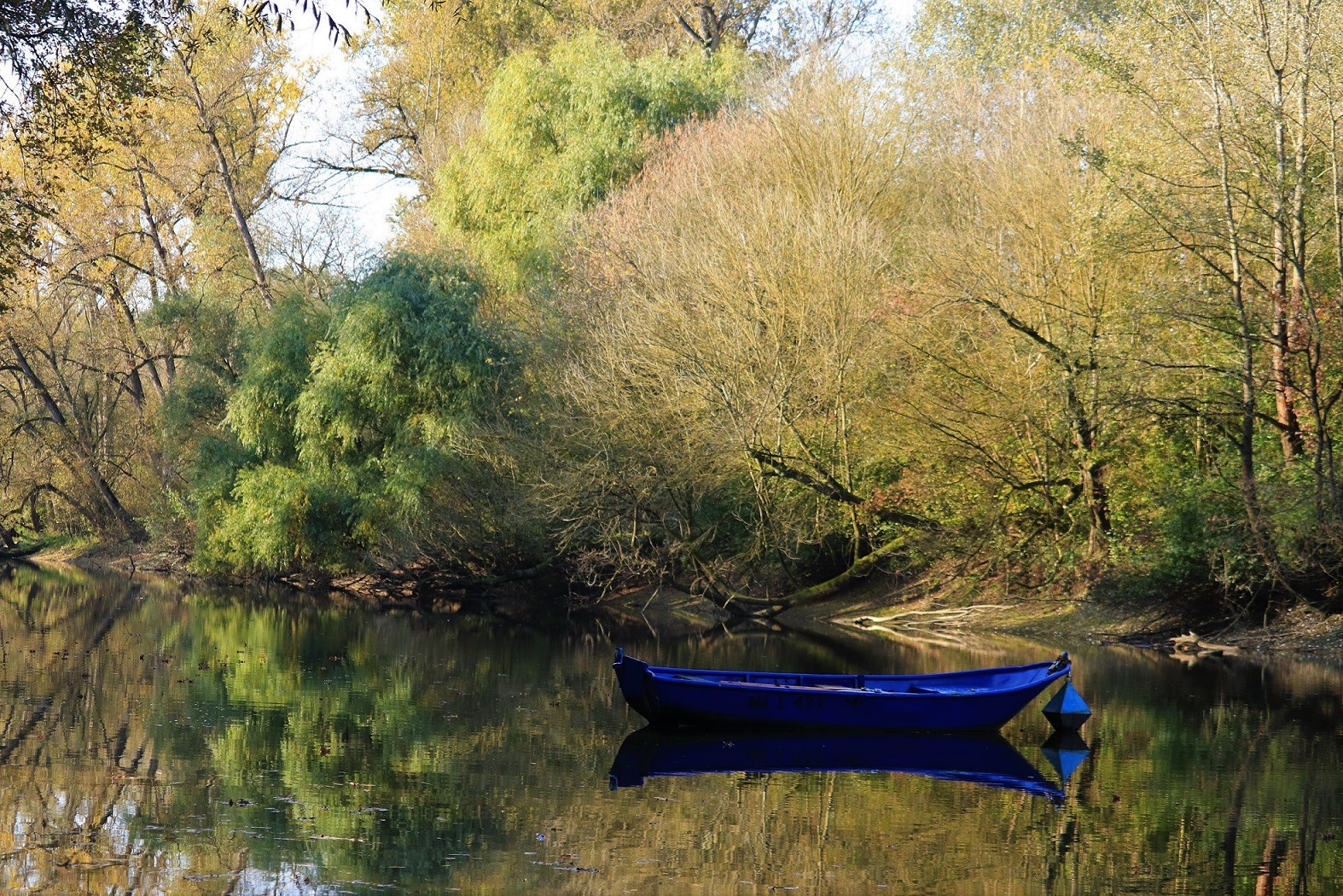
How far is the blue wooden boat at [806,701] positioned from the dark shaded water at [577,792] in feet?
1.25

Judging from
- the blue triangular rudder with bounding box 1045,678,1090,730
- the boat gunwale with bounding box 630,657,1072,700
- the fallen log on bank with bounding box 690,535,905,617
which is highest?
the fallen log on bank with bounding box 690,535,905,617

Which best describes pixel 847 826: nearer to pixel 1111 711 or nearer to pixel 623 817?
pixel 623 817

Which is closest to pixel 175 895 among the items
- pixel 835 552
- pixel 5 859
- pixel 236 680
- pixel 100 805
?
pixel 5 859

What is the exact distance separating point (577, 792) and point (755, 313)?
1462 cm

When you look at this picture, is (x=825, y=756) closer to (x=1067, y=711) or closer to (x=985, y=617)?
(x=1067, y=711)

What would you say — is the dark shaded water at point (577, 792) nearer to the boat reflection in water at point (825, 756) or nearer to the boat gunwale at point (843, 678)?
the boat reflection in water at point (825, 756)

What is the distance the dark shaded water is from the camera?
8.90 m

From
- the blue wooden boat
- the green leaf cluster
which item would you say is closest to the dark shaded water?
the blue wooden boat

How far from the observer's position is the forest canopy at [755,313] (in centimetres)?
2100

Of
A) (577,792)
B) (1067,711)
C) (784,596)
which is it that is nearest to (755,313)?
(784,596)

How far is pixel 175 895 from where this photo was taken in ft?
26.2

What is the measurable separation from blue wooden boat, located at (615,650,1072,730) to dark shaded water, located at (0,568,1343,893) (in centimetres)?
38

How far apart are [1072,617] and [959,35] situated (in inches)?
1040

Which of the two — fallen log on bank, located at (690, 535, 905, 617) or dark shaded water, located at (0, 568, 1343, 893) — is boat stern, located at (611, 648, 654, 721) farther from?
fallen log on bank, located at (690, 535, 905, 617)
